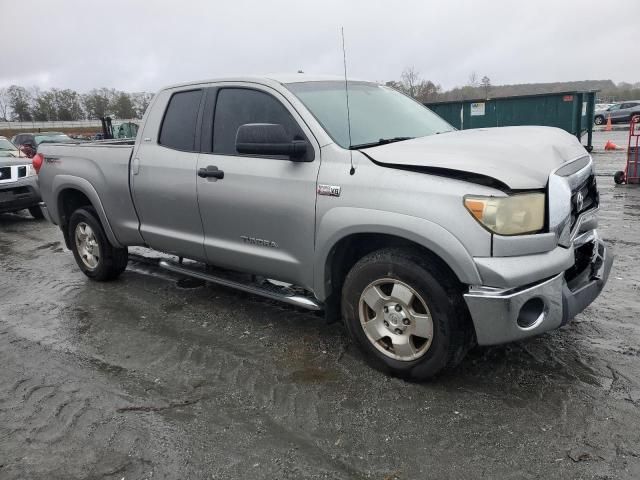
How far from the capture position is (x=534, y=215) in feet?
9.48

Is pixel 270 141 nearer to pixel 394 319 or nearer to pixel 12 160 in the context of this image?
pixel 394 319

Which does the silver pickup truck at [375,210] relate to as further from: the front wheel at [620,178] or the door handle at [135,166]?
the front wheel at [620,178]

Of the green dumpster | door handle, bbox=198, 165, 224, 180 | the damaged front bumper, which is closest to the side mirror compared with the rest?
door handle, bbox=198, 165, 224, 180

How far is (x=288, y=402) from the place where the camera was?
320 cm

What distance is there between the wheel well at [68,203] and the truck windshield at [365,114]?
3.07 m

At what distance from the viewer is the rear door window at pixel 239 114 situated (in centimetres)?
379

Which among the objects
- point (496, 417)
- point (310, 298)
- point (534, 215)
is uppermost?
point (534, 215)

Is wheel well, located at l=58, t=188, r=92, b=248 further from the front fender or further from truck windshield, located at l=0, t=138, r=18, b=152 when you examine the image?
truck windshield, located at l=0, t=138, r=18, b=152

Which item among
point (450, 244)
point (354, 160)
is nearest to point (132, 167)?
point (354, 160)

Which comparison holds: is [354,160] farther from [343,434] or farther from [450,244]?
[343,434]

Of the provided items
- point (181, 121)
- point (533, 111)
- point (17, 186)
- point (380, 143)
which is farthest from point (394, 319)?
point (533, 111)

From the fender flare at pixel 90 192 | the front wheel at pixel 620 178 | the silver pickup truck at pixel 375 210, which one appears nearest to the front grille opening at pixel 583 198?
the silver pickup truck at pixel 375 210

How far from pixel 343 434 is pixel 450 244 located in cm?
118

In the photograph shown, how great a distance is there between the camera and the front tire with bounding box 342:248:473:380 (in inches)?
120
